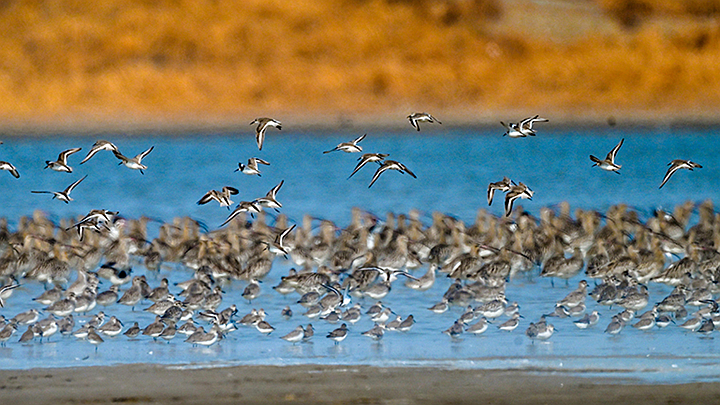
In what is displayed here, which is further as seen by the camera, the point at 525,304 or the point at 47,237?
the point at 47,237

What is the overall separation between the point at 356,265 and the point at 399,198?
16112mm

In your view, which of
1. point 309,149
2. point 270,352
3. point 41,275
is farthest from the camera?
point 309,149

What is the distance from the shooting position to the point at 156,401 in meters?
10.2

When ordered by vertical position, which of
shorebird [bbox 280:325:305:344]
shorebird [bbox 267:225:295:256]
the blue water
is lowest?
the blue water

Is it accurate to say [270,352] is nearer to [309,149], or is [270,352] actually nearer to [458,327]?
[458,327]

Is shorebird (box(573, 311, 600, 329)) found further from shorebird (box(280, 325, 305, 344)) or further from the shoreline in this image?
the shoreline

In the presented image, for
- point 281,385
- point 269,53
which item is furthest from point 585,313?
point 269,53

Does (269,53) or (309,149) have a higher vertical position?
(269,53)

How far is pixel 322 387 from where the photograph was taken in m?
10.7

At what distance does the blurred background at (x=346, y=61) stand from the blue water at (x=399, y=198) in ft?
8.58

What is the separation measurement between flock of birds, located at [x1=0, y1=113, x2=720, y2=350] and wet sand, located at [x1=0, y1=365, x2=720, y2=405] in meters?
Result: 1.82

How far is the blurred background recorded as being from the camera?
6912 cm

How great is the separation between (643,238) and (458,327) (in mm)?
6495

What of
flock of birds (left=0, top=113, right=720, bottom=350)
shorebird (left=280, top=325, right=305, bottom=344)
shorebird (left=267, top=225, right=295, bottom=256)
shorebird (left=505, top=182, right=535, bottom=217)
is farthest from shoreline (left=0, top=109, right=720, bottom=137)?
shorebird (left=280, top=325, right=305, bottom=344)
